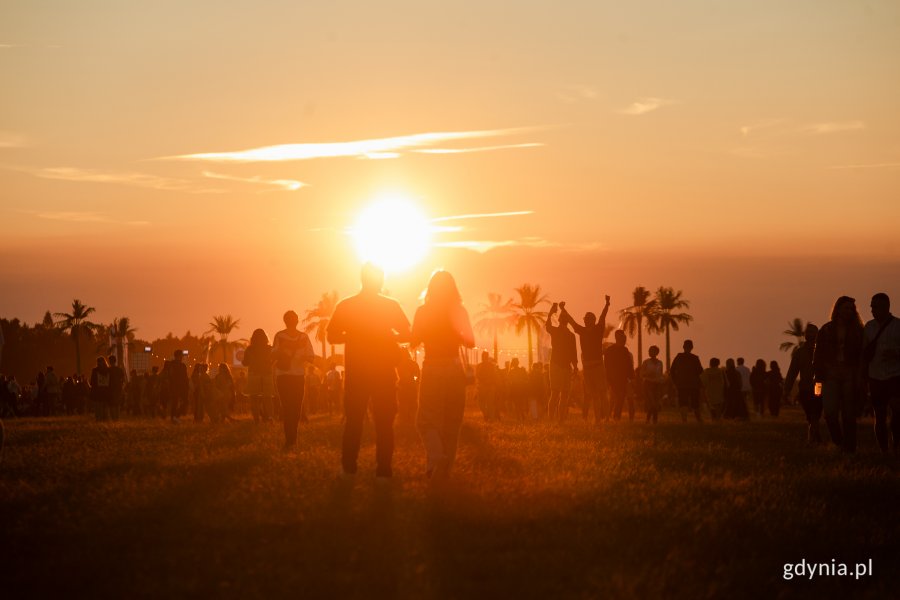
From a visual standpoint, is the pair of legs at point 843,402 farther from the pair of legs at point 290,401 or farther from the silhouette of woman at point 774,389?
the silhouette of woman at point 774,389

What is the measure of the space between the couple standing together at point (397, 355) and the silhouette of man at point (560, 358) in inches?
439

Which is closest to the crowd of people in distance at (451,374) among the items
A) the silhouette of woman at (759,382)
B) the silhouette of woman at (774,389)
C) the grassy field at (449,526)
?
the grassy field at (449,526)

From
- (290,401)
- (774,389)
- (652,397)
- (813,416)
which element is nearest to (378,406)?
(290,401)

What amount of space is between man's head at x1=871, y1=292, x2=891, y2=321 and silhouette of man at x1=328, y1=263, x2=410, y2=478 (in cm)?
721

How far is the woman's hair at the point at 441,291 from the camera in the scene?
12.6 meters

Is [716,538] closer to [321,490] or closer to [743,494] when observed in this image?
[743,494]

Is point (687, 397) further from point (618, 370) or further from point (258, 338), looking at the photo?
point (258, 338)

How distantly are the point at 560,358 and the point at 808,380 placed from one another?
5.44 metres

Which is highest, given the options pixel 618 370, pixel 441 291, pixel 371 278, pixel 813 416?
Answer: pixel 371 278

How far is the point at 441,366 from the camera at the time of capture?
1242 cm

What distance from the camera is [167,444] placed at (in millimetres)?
19156

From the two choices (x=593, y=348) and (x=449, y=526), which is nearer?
(x=449, y=526)

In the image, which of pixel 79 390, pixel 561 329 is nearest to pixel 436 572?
pixel 561 329

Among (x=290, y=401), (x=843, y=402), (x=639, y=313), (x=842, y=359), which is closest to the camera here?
(x=842, y=359)
